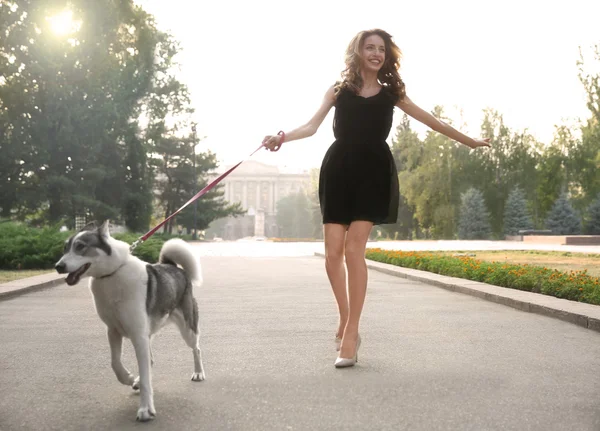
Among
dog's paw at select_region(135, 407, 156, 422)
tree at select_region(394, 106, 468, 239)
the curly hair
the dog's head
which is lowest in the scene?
dog's paw at select_region(135, 407, 156, 422)

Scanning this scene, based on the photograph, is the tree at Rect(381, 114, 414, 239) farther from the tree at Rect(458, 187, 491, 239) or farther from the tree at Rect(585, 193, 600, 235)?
the tree at Rect(585, 193, 600, 235)

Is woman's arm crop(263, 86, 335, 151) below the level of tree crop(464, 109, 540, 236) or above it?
below

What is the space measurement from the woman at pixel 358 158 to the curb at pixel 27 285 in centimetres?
729

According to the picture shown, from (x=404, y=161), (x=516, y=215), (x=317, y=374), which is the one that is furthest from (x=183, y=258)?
(x=404, y=161)

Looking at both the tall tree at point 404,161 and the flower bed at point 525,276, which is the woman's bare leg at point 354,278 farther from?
the tall tree at point 404,161

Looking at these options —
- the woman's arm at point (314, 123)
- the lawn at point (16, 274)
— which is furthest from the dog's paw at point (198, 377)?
the lawn at point (16, 274)

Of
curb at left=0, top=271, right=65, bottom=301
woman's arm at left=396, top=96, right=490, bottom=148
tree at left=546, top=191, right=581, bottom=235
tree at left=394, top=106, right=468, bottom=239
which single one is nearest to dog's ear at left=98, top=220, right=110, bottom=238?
woman's arm at left=396, top=96, right=490, bottom=148

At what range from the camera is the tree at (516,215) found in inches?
2352

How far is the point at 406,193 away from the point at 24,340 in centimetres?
5868

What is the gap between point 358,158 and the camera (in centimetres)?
559

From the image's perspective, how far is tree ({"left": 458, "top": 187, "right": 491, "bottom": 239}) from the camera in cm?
6047

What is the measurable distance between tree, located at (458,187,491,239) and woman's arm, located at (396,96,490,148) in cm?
5574

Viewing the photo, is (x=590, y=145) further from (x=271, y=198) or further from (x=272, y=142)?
(x=271, y=198)

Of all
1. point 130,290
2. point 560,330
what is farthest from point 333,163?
point 560,330
